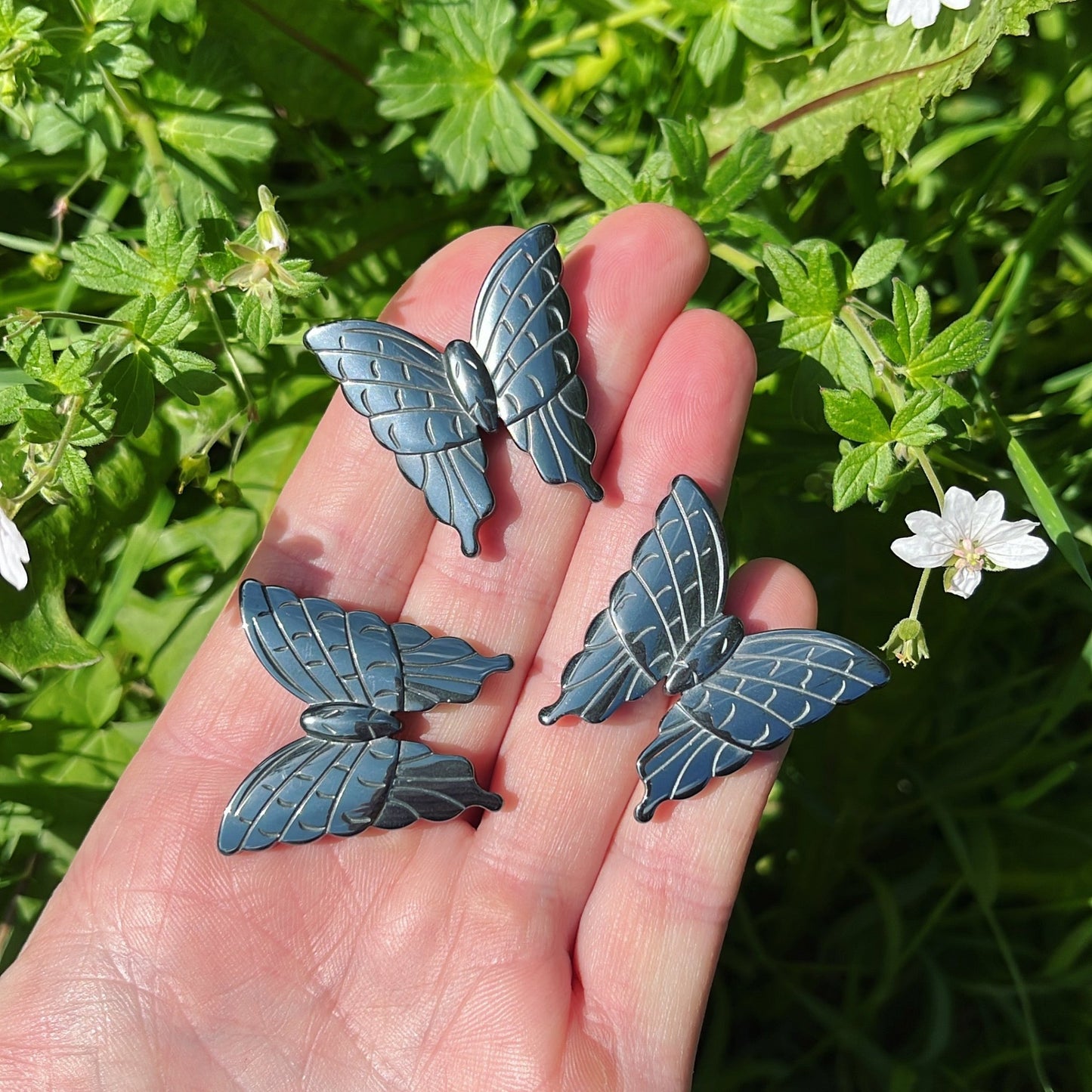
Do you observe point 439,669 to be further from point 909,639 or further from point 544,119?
point 544,119

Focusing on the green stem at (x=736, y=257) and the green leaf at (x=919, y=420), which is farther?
the green stem at (x=736, y=257)

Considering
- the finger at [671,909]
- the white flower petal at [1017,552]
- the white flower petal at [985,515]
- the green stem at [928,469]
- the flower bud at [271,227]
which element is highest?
the flower bud at [271,227]

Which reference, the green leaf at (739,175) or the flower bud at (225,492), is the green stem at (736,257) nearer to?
the green leaf at (739,175)

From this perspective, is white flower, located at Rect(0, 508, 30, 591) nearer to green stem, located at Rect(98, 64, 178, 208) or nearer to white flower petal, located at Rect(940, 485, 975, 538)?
green stem, located at Rect(98, 64, 178, 208)

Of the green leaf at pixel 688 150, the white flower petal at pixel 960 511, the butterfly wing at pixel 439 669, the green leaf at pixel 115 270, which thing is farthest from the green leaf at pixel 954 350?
the green leaf at pixel 115 270

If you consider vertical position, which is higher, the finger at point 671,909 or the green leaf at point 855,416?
the green leaf at point 855,416

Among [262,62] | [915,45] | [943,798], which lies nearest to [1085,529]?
[943,798]
